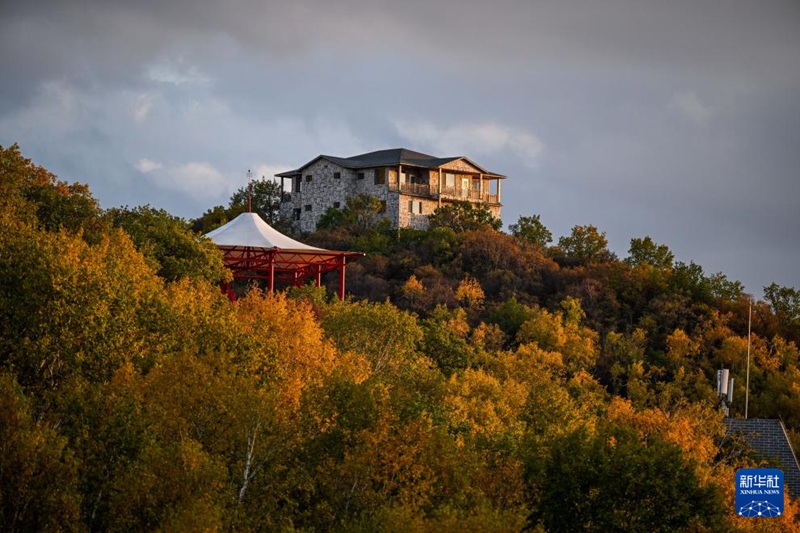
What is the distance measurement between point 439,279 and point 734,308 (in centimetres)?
1788

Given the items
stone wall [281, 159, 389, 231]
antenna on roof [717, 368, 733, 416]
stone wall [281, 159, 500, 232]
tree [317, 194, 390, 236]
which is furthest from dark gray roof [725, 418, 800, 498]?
stone wall [281, 159, 389, 231]

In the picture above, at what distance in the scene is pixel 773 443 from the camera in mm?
51125

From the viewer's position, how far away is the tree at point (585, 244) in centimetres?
8646

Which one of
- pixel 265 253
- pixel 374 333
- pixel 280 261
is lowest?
pixel 374 333

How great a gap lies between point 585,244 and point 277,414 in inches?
2222

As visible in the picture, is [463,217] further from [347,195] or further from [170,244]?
[170,244]

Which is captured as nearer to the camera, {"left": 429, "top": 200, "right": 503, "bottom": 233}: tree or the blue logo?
the blue logo

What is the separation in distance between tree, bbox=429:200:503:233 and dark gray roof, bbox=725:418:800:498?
3505 centimetres

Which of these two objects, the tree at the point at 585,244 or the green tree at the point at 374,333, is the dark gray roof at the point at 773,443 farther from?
the tree at the point at 585,244

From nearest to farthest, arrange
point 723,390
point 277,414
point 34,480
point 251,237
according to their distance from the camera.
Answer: point 34,480 → point 277,414 → point 723,390 → point 251,237

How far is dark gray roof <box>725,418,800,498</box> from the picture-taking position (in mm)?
50219

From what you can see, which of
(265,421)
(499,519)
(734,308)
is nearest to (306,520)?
(265,421)

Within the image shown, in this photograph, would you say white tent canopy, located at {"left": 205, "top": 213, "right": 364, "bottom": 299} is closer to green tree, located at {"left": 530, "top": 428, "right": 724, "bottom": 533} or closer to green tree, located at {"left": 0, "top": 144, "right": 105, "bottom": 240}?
green tree, located at {"left": 0, "top": 144, "right": 105, "bottom": 240}

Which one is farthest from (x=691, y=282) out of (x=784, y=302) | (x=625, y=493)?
(x=625, y=493)
